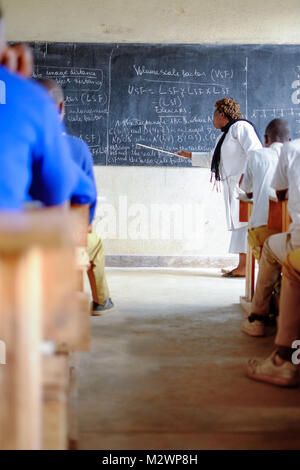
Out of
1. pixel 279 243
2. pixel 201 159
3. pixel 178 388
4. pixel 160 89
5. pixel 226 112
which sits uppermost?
pixel 160 89

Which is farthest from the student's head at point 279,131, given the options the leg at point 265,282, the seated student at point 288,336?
the seated student at point 288,336

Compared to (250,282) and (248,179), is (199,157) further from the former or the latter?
(250,282)

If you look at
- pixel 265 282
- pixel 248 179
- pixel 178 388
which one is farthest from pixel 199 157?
pixel 178 388

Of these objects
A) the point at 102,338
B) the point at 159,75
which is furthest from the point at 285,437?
the point at 159,75

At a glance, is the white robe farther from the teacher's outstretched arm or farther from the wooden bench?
the wooden bench

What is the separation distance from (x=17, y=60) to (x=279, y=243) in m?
1.70

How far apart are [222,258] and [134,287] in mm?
1726

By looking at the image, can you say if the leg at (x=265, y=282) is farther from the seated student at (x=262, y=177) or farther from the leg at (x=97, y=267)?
the leg at (x=97, y=267)

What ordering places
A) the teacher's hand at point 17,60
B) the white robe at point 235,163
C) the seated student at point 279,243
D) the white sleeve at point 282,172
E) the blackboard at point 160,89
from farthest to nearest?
the blackboard at point 160,89, the white robe at point 235,163, the white sleeve at point 282,172, the seated student at point 279,243, the teacher's hand at point 17,60

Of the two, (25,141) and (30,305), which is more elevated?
(25,141)

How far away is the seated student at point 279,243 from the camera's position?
235cm

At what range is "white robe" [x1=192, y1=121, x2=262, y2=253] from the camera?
484 centimetres

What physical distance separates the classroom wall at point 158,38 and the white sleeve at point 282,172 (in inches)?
131

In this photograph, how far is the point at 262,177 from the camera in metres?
3.41
